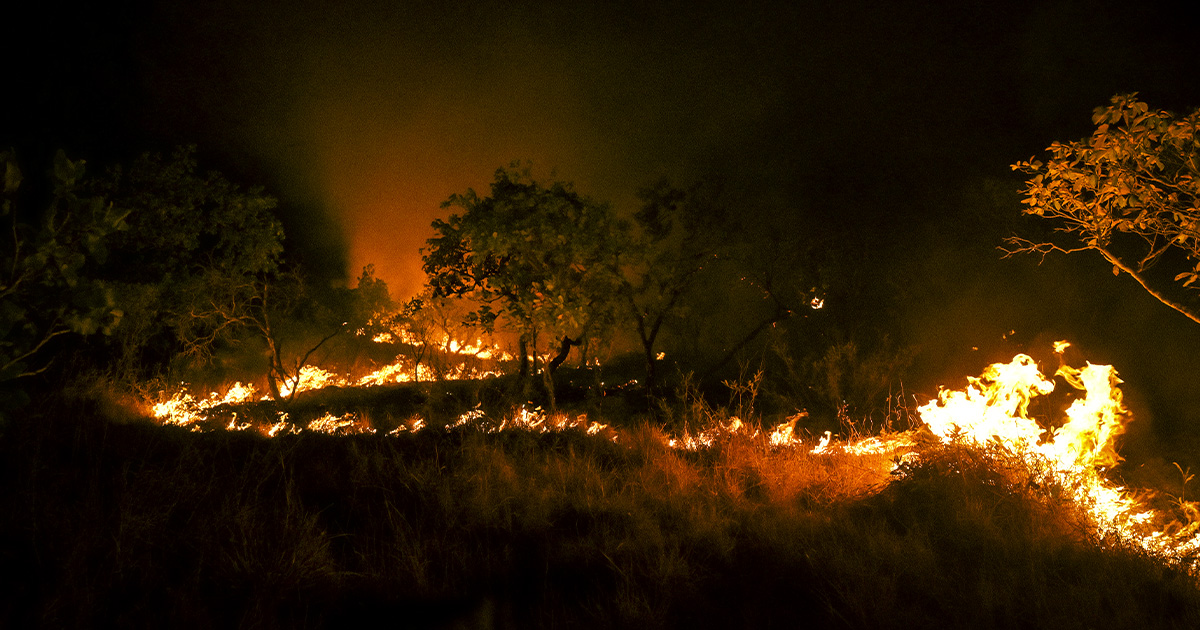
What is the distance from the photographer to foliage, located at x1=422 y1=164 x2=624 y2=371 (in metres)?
10.5

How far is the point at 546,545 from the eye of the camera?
4941 mm

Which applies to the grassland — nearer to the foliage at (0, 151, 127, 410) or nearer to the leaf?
the foliage at (0, 151, 127, 410)

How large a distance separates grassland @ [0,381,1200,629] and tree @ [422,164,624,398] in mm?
4610

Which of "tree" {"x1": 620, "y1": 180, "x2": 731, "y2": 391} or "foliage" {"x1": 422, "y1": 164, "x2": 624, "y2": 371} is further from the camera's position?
"tree" {"x1": 620, "y1": 180, "x2": 731, "y2": 391}

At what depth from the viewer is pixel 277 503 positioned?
5355 mm

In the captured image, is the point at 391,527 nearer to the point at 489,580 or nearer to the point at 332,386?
the point at 489,580

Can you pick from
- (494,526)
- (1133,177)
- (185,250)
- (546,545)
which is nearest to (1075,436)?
(1133,177)

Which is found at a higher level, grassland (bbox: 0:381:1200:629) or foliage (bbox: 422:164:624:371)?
foliage (bbox: 422:164:624:371)

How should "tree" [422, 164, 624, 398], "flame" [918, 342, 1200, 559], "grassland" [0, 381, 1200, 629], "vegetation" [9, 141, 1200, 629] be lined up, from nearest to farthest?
"vegetation" [9, 141, 1200, 629]
"grassland" [0, 381, 1200, 629]
"flame" [918, 342, 1200, 559]
"tree" [422, 164, 624, 398]

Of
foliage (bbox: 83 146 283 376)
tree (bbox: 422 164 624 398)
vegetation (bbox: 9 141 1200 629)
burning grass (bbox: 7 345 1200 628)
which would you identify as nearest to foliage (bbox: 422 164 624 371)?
tree (bbox: 422 164 624 398)

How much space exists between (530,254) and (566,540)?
6.91 metres

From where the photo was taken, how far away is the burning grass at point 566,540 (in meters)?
3.82

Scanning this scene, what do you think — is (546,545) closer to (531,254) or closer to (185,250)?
(531,254)

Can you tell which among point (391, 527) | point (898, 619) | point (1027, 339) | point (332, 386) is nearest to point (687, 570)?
point (898, 619)
